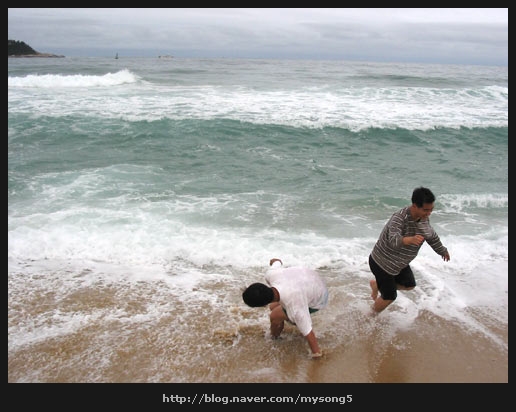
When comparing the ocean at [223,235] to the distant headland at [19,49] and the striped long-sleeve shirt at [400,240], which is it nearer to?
the striped long-sleeve shirt at [400,240]

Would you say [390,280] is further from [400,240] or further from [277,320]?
[277,320]

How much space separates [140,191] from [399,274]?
5.86 metres

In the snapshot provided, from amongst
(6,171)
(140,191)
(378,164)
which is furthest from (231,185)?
(6,171)

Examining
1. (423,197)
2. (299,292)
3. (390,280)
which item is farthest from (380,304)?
(423,197)

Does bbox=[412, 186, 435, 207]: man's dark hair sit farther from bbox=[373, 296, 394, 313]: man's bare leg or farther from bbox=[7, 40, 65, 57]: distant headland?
bbox=[7, 40, 65, 57]: distant headland

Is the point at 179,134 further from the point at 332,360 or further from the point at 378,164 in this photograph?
the point at 332,360

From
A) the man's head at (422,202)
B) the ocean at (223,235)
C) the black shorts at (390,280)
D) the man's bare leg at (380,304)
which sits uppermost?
the man's head at (422,202)

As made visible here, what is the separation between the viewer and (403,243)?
323 cm

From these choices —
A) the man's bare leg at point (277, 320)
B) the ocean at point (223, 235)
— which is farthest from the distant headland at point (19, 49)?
the man's bare leg at point (277, 320)

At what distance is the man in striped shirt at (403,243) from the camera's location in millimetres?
3240

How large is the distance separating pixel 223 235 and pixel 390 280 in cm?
307

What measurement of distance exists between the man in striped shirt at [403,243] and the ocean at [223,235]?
1.94 feet

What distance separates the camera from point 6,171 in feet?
31.1

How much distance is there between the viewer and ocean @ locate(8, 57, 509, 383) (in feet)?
12.4
